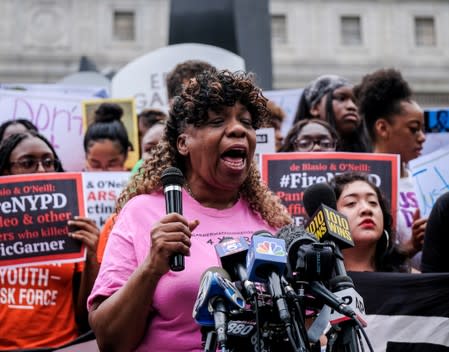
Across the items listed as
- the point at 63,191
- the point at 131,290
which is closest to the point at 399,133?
the point at 63,191

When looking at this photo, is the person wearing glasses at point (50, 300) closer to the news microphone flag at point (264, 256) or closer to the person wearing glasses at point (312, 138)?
the person wearing glasses at point (312, 138)

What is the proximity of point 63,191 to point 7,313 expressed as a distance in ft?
1.96

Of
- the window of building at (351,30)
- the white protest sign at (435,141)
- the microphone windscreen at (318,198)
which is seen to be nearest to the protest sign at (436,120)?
the white protest sign at (435,141)

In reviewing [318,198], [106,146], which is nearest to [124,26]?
[106,146]

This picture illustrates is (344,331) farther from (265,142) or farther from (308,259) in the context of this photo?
(265,142)

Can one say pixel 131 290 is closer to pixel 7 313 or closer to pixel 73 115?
pixel 7 313

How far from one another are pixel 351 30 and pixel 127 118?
95.9 feet

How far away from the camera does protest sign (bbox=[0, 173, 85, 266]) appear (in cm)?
369

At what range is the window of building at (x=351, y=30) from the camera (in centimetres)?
3353

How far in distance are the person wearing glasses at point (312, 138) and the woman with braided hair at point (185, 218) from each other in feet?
5.02

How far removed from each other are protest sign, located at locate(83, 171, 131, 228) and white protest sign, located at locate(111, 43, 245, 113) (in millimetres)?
1742

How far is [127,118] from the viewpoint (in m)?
5.54

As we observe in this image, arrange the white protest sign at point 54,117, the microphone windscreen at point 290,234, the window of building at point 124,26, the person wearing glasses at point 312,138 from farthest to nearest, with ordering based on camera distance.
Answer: the window of building at point 124,26 < the white protest sign at point 54,117 < the person wearing glasses at point 312,138 < the microphone windscreen at point 290,234

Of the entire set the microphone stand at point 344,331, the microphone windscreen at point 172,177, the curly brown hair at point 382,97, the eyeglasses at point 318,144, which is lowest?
the microphone stand at point 344,331
